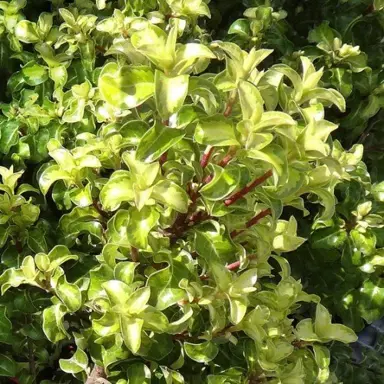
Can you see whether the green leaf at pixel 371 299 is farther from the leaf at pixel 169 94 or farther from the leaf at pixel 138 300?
the leaf at pixel 169 94

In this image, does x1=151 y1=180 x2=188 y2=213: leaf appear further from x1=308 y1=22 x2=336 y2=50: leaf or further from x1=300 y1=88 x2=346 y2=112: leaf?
x1=308 y1=22 x2=336 y2=50: leaf

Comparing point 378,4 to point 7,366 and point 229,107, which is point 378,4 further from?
point 7,366

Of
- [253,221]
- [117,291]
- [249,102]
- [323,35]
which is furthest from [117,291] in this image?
[323,35]

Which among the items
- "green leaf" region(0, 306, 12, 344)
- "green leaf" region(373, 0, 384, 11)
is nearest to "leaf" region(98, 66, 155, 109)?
"green leaf" region(0, 306, 12, 344)

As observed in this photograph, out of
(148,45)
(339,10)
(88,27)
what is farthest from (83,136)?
(339,10)

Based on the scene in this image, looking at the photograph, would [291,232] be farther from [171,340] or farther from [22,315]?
[22,315]

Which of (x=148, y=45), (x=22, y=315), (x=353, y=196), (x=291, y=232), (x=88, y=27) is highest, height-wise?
(x=148, y=45)

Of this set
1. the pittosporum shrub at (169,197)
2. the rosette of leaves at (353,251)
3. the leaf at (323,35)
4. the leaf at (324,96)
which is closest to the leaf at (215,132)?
the pittosporum shrub at (169,197)
